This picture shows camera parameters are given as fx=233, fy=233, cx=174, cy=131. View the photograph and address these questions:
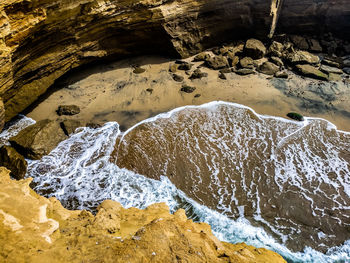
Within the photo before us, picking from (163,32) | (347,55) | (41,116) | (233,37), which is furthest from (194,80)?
(347,55)

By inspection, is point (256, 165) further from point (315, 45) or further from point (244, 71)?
point (315, 45)

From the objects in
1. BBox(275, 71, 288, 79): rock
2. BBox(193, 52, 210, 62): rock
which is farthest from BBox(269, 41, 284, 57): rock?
BBox(193, 52, 210, 62): rock

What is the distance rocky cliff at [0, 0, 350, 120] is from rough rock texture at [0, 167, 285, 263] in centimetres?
498

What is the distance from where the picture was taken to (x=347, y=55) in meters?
11.0

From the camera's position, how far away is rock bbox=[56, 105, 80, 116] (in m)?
8.63

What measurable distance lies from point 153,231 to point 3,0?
22.0 feet

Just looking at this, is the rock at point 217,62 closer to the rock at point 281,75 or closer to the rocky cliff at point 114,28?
the rocky cliff at point 114,28

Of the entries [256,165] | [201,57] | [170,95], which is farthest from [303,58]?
[256,165]

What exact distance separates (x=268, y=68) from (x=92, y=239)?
9.76 m

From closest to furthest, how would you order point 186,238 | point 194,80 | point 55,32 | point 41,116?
point 186,238 → point 55,32 → point 41,116 → point 194,80

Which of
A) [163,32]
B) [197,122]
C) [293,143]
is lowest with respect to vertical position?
[293,143]

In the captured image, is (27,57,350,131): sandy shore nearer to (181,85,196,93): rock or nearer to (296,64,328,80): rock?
(181,85,196,93): rock

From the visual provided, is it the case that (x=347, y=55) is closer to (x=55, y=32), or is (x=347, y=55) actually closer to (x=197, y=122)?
(x=197, y=122)

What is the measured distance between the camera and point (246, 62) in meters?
10.6
